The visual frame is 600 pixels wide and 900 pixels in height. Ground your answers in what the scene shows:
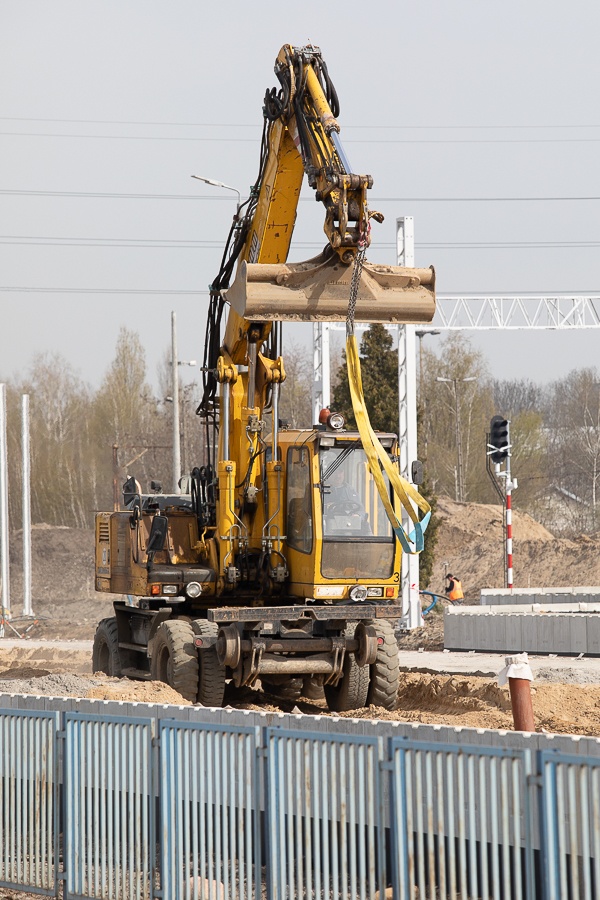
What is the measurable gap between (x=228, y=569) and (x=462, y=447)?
55.2 m

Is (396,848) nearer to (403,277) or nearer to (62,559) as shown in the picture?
(403,277)

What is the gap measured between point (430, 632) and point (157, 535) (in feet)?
55.0

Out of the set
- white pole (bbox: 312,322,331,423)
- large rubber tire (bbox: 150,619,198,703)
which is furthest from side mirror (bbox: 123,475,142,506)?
white pole (bbox: 312,322,331,423)

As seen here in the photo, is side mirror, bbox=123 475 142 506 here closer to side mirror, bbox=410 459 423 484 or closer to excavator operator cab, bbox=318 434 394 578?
excavator operator cab, bbox=318 434 394 578

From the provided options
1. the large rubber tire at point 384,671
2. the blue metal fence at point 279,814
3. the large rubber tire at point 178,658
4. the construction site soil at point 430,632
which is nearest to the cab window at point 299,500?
the large rubber tire at point 384,671

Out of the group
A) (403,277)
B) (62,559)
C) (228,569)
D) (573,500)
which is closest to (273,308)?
(403,277)

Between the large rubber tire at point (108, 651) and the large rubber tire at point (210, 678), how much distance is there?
3.60 metres

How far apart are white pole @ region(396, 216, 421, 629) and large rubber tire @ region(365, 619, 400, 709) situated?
1098cm

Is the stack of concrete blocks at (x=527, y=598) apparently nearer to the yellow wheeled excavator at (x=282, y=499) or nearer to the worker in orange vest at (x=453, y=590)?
the worker in orange vest at (x=453, y=590)

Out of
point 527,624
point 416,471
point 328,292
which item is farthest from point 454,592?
point 328,292

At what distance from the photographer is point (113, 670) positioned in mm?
19016

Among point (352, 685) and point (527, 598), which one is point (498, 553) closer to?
point (527, 598)

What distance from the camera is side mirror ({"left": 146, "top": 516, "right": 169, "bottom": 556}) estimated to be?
54.0 ft

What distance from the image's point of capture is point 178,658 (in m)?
15.4
